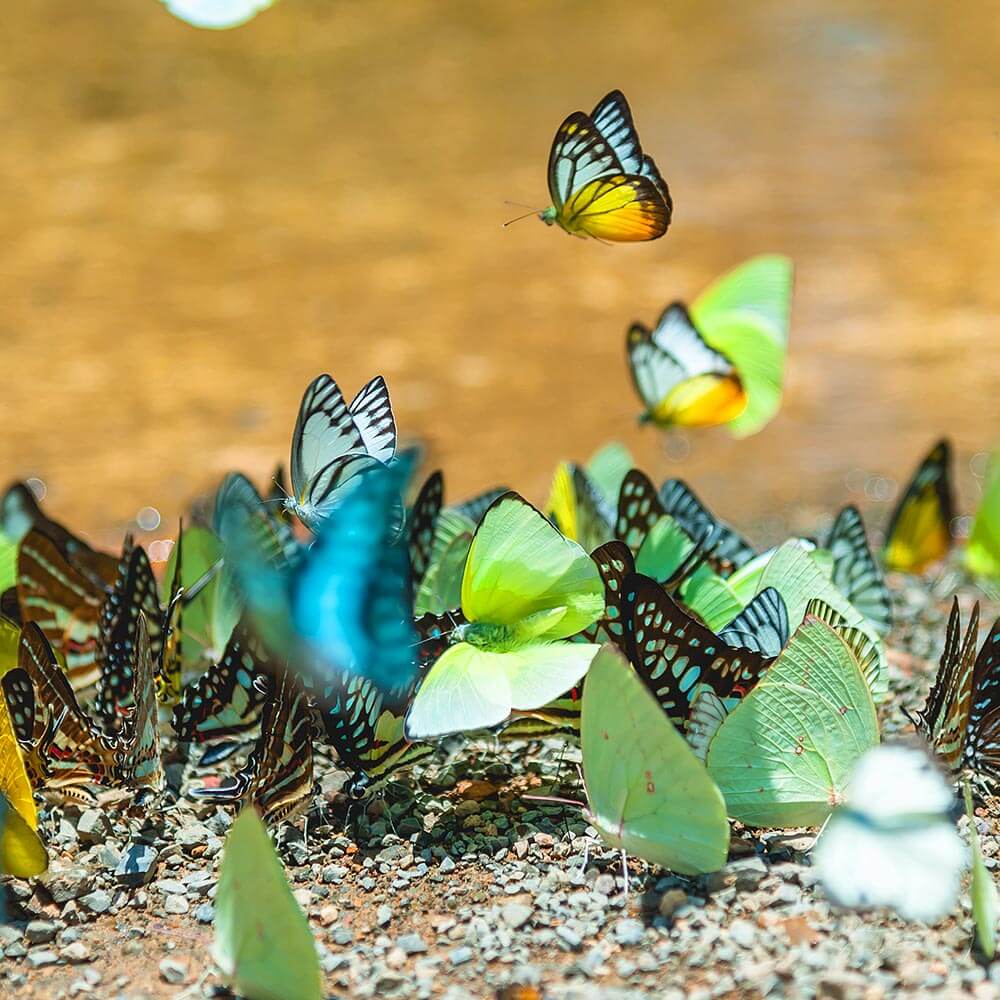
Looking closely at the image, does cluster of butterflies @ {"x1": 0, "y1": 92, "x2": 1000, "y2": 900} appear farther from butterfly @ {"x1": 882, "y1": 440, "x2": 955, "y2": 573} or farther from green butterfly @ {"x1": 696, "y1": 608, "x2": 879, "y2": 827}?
butterfly @ {"x1": 882, "y1": 440, "x2": 955, "y2": 573}

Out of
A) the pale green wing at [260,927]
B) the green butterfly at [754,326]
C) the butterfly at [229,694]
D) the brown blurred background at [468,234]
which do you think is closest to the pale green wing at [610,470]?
the green butterfly at [754,326]

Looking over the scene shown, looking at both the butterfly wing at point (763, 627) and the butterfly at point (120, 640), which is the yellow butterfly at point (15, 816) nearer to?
the butterfly at point (120, 640)

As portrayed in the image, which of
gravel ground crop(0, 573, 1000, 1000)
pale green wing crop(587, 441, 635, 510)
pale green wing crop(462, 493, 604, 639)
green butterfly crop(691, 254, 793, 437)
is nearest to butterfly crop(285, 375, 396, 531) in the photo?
pale green wing crop(462, 493, 604, 639)

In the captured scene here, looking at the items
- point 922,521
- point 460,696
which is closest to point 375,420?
point 460,696

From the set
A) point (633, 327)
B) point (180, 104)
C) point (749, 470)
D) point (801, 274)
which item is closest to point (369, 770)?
point (633, 327)

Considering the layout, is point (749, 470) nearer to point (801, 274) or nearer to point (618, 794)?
point (801, 274)

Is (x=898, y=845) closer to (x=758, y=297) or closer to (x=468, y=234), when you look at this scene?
(x=758, y=297)
